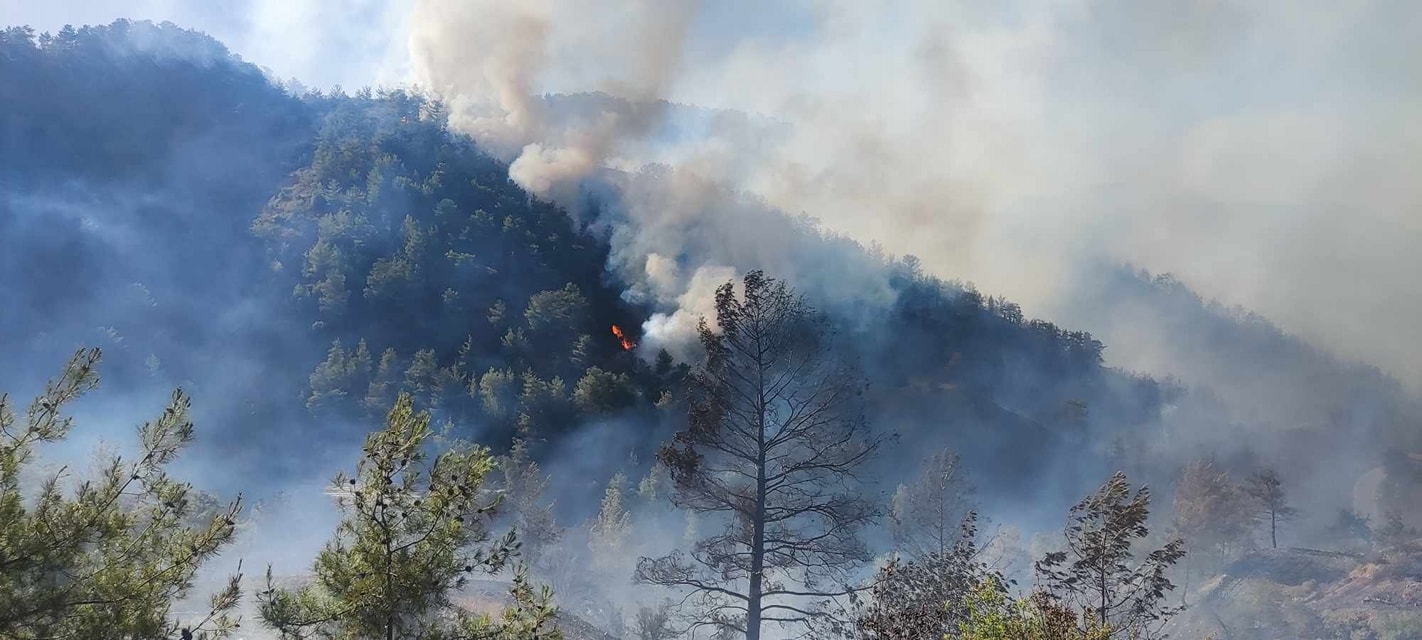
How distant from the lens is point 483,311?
66.9 metres

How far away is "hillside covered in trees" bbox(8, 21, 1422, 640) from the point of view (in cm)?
597

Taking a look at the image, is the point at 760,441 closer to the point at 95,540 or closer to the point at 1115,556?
the point at 1115,556

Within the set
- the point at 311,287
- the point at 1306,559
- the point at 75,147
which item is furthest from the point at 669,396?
the point at 75,147

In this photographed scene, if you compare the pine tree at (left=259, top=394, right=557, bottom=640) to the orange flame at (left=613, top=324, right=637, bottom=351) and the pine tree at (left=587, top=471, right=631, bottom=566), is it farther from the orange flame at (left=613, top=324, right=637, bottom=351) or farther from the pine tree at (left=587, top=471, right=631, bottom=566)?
the orange flame at (left=613, top=324, right=637, bottom=351)

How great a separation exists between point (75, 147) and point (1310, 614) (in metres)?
103

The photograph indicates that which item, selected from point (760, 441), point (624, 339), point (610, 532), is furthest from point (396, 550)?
point (624, 339)

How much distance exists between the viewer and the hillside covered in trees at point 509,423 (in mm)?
5969

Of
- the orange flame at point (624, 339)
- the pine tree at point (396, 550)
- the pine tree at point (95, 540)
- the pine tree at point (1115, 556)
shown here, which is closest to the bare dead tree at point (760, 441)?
the pine tree at point (1115, 556)

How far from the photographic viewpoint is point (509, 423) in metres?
52.1

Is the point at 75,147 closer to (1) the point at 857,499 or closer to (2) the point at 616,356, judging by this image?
(2) the point at 616,356

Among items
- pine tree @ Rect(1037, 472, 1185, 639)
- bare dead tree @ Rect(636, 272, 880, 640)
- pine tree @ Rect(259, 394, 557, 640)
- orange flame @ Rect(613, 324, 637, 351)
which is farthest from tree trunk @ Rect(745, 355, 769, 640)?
orange flame @ Rect(613, 324, 637, 351)

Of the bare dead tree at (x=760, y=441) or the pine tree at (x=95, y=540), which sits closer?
the pine tree at (x=95, y=540)

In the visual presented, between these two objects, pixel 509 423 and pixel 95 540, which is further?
pixel 509 423

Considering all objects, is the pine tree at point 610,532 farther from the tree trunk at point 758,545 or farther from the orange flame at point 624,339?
the orange flame at point 624,339
